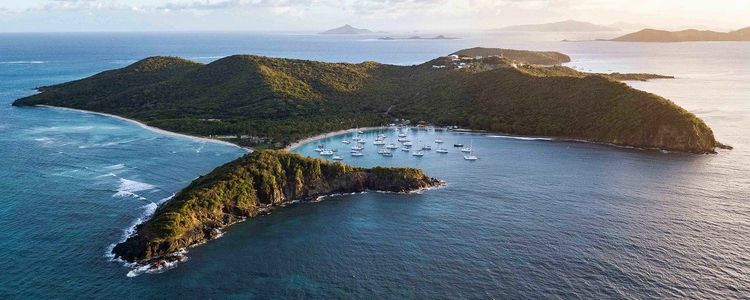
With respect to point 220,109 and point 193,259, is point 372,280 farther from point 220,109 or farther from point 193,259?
point 220,109

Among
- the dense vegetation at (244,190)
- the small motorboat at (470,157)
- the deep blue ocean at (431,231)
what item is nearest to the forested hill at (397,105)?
the deep blue ocean at (431,231)

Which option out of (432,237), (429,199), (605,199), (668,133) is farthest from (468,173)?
(668,133)

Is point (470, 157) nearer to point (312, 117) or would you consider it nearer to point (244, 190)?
point (244, 190)

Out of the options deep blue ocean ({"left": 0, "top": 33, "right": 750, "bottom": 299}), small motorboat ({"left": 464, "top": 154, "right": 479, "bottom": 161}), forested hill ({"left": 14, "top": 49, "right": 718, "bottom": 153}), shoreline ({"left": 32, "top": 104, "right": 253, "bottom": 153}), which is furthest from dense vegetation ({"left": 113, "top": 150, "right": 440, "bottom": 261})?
forested hill ({"left": 14, "top": 49, "right": 718, "bottom": 153})

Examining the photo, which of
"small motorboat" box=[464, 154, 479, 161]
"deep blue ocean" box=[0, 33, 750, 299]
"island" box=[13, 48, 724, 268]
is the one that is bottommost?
"deep blue ocean" box=[0, 33, 750, 299]

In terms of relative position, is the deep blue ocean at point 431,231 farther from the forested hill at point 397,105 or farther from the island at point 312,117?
the forested hill at point 397,105

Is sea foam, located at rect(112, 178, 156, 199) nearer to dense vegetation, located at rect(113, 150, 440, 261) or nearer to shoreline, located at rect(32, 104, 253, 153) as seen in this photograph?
dense vegetation, located at rect(113, 150, 440, 261)

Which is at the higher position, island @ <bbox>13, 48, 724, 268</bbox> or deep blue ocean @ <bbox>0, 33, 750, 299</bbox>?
island @ <bbox>13, 48, 724, 268</bbox>
